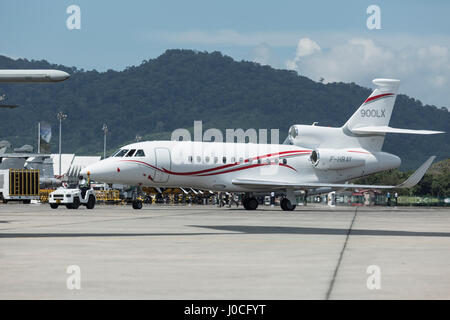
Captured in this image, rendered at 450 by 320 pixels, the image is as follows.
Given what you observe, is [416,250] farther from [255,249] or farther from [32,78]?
[32,78]

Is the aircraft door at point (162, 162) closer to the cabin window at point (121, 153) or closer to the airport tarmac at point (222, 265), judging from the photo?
the cabin window at point (121, 153)

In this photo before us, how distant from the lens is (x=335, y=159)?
4997 cm

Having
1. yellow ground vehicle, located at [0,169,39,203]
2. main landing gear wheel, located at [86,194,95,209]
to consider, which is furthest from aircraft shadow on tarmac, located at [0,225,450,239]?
yellow ground vehicle, located at [0,169,39,203]

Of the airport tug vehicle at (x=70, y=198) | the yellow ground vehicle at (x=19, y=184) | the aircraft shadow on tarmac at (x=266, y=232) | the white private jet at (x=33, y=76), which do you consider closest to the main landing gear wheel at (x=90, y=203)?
the airport tug vehicle at (x=70, y=198)

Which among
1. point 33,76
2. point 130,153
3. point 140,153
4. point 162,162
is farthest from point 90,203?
point 33,76

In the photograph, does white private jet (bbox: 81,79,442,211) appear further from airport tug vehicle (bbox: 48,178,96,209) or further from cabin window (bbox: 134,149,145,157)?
airport tug vehicle (bbox: 48,178,96,209)

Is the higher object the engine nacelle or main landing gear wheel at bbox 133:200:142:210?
the engine nacelle

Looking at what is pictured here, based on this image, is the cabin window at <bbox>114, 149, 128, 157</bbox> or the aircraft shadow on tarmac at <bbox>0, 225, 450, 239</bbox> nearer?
the aircraft shadow on tarmac at <bbox>0, 225, 450, 239</bbox>

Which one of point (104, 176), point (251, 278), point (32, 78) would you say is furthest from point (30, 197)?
point (251, 278)

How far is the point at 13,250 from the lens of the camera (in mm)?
15875

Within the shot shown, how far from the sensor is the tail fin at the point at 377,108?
51.1 m

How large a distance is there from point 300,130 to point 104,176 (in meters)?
13.6

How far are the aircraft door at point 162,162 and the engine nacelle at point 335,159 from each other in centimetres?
1017

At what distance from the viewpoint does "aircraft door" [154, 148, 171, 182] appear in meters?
45.8
